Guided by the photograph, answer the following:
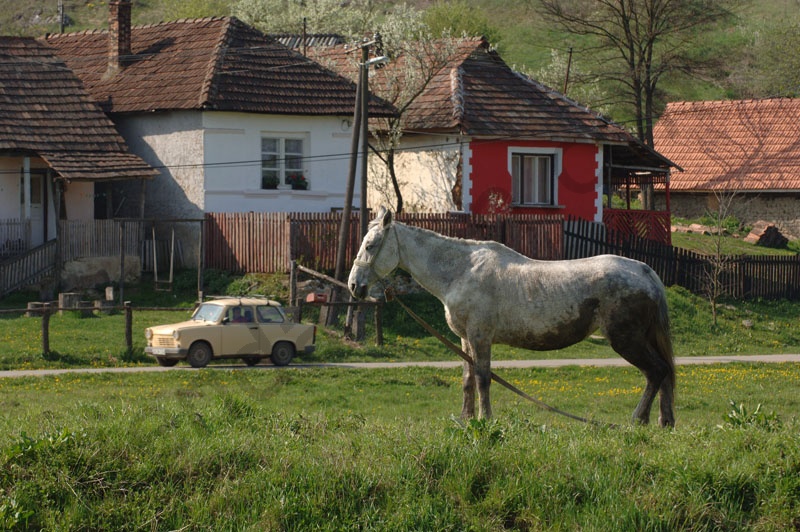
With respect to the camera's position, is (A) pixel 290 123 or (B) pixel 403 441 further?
(A) pixel 290 123

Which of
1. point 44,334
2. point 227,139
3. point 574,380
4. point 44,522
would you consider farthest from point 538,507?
point 227,139

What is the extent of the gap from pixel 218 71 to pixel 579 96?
2526 cm

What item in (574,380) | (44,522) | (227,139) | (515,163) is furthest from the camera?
(515,163)

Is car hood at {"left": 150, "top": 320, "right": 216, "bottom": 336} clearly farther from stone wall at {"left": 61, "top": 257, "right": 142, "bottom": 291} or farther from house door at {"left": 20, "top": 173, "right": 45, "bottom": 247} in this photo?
house door at {"left": 20, "top": 173, "right": 45, "bottom": 247}

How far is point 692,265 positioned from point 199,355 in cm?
1709

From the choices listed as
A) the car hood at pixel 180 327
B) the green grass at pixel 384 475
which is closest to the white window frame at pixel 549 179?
the car hood at pixel 180 327

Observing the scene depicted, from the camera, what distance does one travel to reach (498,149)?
121 feet

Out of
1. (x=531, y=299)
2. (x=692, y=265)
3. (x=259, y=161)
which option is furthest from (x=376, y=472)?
(x=692, y=265)

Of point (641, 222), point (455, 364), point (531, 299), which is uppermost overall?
point (641, 222)

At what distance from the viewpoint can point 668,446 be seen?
1101 centimetres

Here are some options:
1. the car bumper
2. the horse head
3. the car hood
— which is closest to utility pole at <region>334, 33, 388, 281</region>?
the car hood

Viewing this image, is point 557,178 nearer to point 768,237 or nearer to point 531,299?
point 768,237

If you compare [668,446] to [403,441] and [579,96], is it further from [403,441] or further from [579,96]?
[579,96]

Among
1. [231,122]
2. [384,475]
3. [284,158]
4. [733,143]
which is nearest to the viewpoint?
[384,475]
